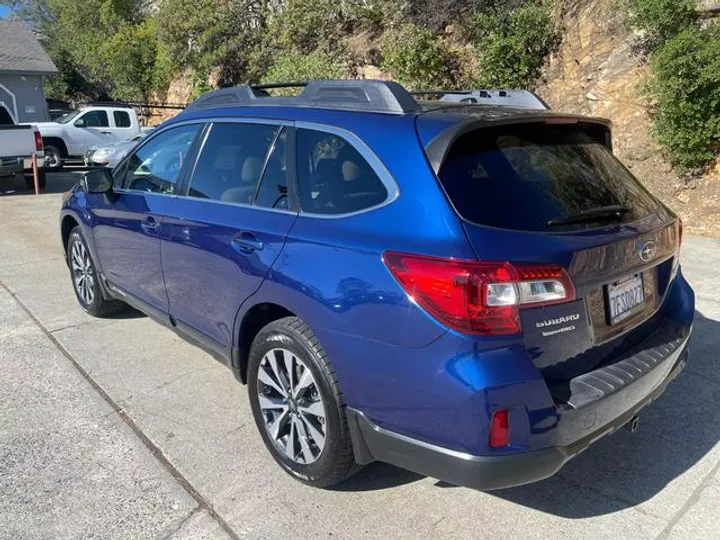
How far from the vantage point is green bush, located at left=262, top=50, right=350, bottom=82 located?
16.1 meters

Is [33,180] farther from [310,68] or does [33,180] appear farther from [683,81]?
[683,81]

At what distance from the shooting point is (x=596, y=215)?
8.61 ft

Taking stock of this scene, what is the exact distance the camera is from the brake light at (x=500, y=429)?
2.17 metres

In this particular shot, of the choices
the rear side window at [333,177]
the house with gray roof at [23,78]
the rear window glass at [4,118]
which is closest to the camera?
the rear side window at [333,177]

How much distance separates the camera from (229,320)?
3252 mm

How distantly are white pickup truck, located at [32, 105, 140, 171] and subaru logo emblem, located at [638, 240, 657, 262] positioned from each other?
1768cm

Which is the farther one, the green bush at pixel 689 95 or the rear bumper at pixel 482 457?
the green bush at pixel 689 95

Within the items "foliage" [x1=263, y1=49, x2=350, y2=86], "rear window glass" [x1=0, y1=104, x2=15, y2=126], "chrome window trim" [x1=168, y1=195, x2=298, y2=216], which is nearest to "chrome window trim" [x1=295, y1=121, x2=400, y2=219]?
"chrome window trim" [x1=168, y1=195, x2=298, y2=216]

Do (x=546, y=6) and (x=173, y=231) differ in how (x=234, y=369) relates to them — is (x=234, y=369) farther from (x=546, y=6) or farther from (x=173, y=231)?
(x=546, y=6)

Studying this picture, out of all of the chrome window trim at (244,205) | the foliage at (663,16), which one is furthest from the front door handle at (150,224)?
the foliage at (663,16)

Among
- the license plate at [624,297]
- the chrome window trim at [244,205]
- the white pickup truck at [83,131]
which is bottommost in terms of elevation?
the license plate at [624,297]

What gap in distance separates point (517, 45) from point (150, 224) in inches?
383

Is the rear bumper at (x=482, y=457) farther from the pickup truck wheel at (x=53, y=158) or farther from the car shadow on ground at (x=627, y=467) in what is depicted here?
the pickup truck wheel at (x=53, y=158)

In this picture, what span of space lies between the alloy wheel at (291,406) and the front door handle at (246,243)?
51 centimetres
